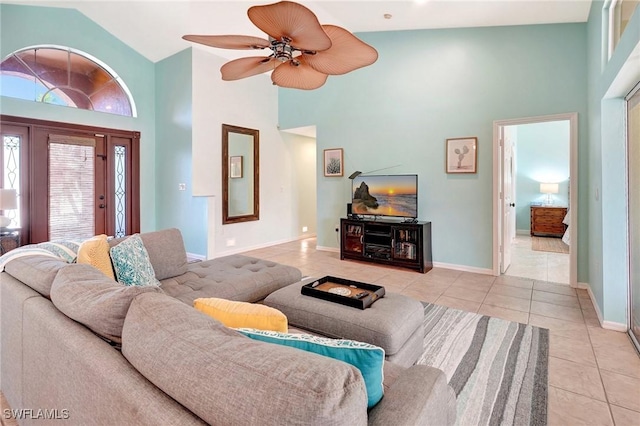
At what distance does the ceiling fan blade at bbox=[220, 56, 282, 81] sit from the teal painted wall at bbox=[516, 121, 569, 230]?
727cm

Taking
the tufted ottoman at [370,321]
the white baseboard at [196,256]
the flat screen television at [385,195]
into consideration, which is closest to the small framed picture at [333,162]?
the flat screen television at [385,195]

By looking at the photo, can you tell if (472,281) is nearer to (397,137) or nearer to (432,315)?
(432,315)

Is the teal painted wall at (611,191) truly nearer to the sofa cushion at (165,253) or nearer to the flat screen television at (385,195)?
the flat screen television at (385,195)

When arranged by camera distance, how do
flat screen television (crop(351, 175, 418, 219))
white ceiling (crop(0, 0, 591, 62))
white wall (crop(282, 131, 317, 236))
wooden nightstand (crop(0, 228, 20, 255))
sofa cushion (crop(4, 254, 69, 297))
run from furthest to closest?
white wall (crop(282, 131, 317, 236)) → flat screen television (crop(351, 175, 418, 219)) → wooden nightstand (crop(0, 228, 20, 255)) → white ceiling (crop(0, 0, 591, 62)) → sofa cushion (crop(4, 254, 69, 297))

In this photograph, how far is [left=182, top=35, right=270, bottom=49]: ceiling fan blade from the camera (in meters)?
2.22

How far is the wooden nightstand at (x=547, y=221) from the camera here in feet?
23.5

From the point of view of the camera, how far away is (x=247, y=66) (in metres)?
2.75

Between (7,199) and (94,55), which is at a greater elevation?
(94,55)

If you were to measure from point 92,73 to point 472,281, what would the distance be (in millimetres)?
6420

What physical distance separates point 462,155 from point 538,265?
207cm

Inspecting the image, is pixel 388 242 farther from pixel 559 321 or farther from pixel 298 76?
pixel 298 76

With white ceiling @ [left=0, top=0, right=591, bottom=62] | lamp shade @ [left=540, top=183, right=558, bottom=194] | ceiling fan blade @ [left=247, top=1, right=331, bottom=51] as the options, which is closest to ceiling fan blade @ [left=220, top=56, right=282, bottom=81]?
ceiling fan blade @ [left=247, top=1, right=331, bottom=51]

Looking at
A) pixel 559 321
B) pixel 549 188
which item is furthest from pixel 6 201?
pixel 549 188

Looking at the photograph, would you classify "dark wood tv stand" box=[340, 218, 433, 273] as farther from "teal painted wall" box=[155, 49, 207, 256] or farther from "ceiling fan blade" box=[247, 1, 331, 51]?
"ceiling fan blade" box=[247, 1, 331, 51]
